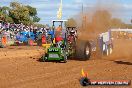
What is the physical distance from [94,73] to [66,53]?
13.5 ft

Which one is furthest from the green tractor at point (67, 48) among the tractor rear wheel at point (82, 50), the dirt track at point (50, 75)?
the dirt track at point (50, 75)

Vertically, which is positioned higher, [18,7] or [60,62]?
[18,7]

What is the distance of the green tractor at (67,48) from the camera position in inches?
602

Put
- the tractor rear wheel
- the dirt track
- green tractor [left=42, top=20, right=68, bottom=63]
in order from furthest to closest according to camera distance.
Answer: the tractor rear wheel → green tractor [left=42, top=20, right=68, bottom=63] → the dirt track

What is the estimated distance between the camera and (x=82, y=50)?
53.9 feet

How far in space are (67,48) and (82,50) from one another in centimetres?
83

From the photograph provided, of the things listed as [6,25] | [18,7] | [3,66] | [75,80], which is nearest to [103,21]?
[3,66]

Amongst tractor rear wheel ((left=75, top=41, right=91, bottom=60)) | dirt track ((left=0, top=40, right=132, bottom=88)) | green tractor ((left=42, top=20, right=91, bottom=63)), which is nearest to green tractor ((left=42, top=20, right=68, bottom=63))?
green tractor ((left=42, top=20, right=91, bottom=63))

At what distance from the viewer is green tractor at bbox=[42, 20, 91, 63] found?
15.3 metres

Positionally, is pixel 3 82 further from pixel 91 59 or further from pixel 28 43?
pixel 28 43

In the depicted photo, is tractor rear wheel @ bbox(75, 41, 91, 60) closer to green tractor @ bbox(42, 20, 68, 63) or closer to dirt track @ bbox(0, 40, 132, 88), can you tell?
green tractor @ bbox(42, 20, 68, 63)

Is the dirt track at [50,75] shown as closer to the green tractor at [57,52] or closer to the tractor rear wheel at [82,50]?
the green tractor at [57,52]

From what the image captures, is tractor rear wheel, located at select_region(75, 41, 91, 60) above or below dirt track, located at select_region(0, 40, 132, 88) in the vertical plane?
above

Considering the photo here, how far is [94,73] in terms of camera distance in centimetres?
1180
